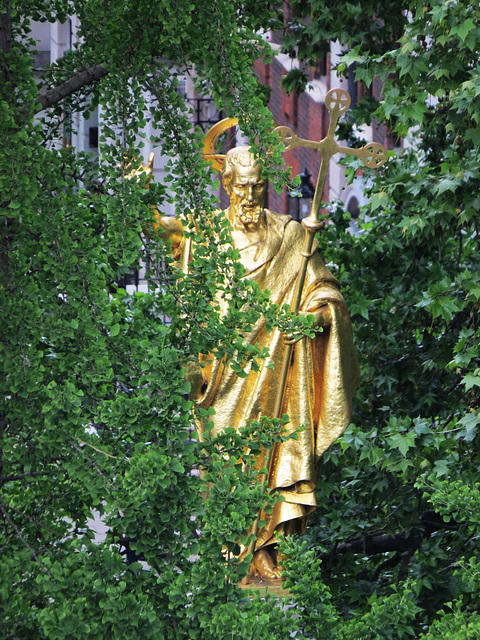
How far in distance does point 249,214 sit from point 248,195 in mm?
121

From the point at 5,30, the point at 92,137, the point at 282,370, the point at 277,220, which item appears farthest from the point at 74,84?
the point at 92,137

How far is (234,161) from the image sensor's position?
7.33 metres

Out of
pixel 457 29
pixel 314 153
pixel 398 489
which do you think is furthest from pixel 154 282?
pixel 314 153

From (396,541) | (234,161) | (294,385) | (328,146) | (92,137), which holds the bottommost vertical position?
(396,541)

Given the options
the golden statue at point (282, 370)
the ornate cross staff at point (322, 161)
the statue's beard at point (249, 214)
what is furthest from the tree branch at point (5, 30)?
the statue's beard at point (249, 214)

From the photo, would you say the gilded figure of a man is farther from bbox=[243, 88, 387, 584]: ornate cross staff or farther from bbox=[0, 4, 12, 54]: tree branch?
bbox=[0, 4, 12, 54]: tree branch

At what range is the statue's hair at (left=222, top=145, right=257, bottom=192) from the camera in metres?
7.27

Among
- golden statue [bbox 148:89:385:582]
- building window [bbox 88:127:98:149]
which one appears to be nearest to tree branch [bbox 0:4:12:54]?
golden statue [bbox 148:89:385:582]

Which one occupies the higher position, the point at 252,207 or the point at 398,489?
the point at 252,207

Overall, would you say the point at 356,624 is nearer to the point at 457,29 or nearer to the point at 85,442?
the point at 85,442

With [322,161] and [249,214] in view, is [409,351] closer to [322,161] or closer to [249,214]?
[249,214]

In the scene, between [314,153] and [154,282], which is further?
[314,153]

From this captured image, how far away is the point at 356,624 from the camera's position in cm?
623

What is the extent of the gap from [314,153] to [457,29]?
15083 millimetres
